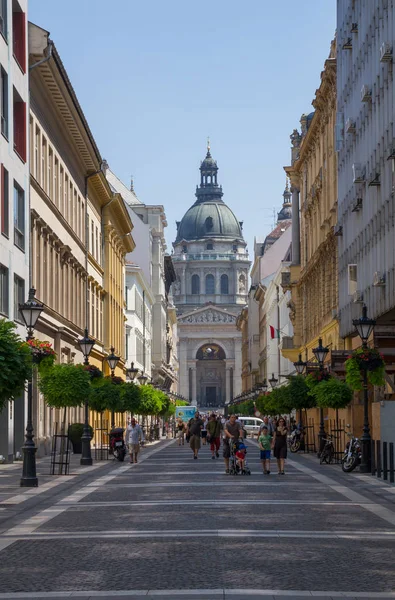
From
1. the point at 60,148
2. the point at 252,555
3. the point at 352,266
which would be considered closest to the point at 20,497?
the point at 252,555

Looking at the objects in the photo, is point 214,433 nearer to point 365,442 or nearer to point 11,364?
point 365,442

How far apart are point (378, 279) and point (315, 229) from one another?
32416 millimetres

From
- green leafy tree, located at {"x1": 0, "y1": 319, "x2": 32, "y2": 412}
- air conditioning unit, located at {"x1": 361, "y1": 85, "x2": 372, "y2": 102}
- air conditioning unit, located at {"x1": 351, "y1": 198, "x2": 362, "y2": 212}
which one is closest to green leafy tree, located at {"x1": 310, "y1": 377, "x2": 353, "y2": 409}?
→ air conditioning unit, located at {"x1": 351, "y1": 198, "x2": 362, "y2": 212}

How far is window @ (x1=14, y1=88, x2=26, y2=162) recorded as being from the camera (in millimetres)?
39656

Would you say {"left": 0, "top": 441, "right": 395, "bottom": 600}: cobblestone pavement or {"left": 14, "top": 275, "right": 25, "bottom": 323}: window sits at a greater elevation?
{"left": 14, "top": 275, "right": 25, "bottom": 323}: window

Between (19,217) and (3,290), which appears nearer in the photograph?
(3,290)

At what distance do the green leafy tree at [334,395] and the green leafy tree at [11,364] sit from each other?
1967 centimetres

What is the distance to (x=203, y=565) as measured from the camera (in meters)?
13.4

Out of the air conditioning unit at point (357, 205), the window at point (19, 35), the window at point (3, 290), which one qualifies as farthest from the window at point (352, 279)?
the window at point (3, 290)

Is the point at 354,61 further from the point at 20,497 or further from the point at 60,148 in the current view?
the point at 20,497

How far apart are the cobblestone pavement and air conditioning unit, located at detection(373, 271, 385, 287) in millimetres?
9173

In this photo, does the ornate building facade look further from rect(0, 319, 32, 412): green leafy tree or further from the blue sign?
the blue sign

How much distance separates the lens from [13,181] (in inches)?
1496

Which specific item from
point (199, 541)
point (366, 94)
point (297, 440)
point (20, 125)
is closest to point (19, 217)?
point (20, 125)
